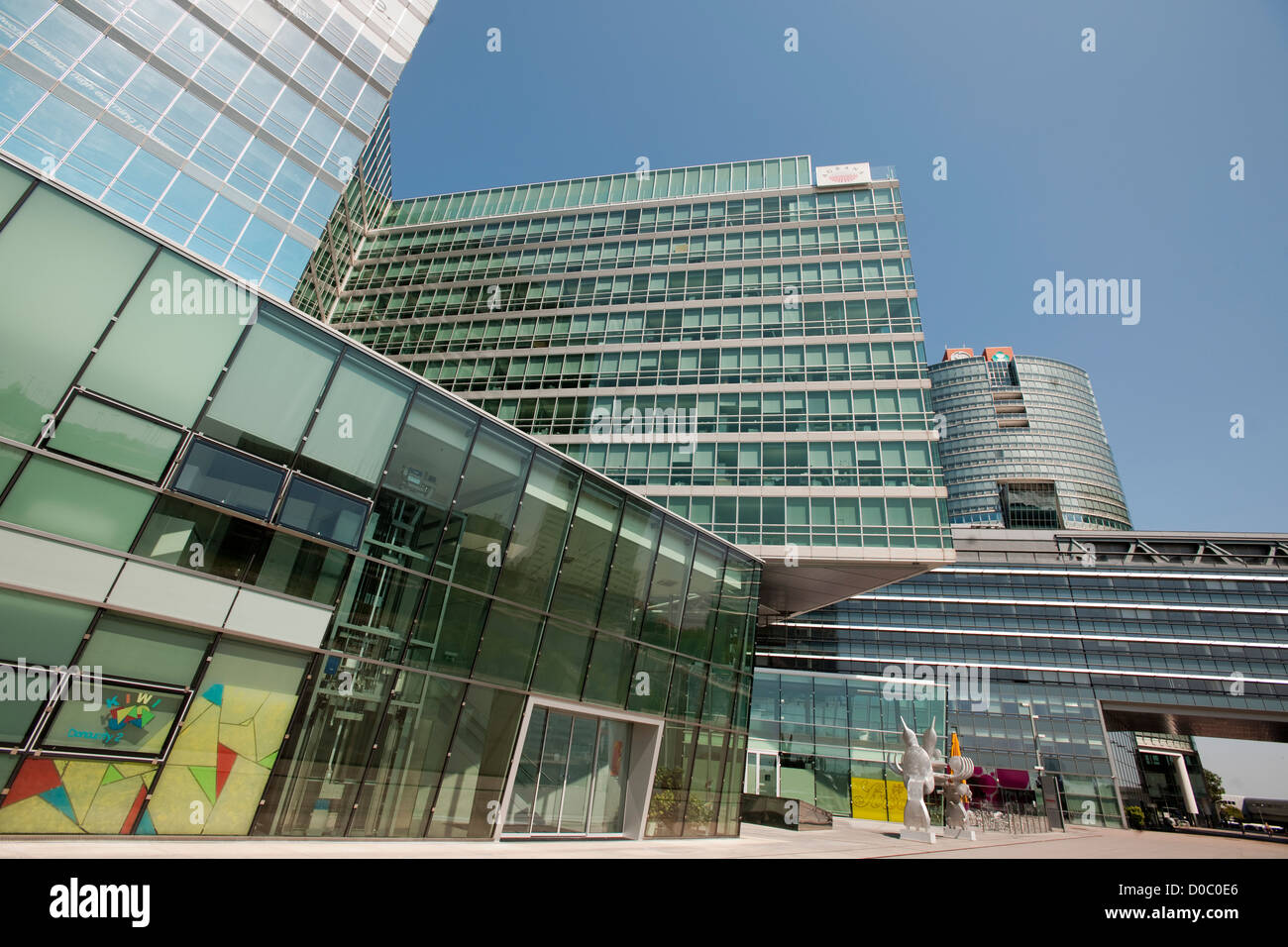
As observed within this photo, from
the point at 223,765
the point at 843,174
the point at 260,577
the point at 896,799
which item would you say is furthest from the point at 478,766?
the point at 843,174

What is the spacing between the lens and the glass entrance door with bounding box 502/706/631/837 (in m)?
14.0

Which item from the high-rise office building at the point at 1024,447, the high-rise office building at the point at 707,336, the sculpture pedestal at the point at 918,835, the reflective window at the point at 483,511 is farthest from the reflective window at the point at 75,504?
the high-rise office building at the point at 1024,447

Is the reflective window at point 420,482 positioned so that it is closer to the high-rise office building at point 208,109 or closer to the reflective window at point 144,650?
the reflective window at point 144,650

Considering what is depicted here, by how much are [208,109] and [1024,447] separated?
496 ft

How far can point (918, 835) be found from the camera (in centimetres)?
2172

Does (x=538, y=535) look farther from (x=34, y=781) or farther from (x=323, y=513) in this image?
(x=34, y=781)

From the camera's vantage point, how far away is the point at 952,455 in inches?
5605

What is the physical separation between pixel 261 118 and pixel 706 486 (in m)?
25.6

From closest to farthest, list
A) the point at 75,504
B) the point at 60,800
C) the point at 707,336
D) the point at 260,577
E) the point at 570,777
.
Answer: the point at 60,800
the point at 75,504
the point at 260,577
the point at 570,777
the point at 707,336

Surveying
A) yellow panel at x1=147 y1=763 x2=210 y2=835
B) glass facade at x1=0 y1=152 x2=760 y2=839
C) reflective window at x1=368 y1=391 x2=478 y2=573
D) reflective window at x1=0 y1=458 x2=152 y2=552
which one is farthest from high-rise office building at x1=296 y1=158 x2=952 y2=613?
reflective window at x1=0 y1=458 x2=152 y2=552

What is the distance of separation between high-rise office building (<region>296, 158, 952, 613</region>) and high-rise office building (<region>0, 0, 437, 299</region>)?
1109 cm

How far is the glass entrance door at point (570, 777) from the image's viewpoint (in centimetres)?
1399
